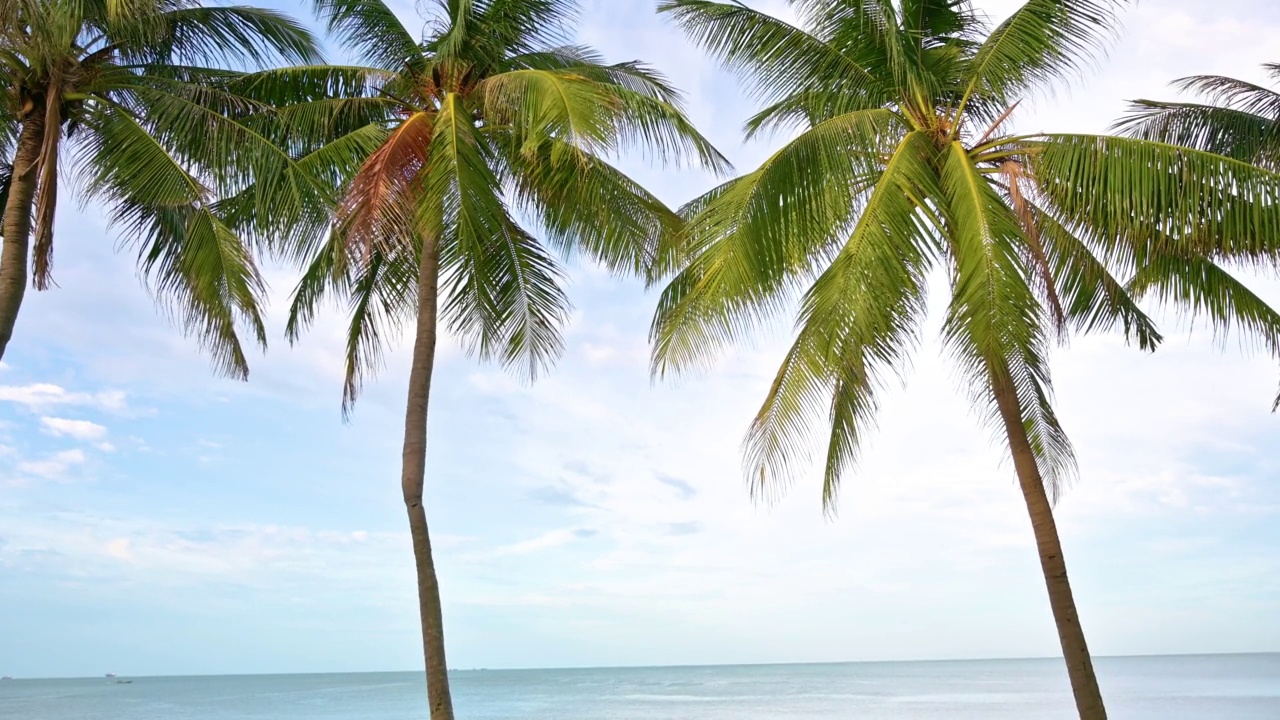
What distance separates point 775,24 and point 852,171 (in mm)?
1731

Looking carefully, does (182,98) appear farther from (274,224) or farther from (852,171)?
(852,171)

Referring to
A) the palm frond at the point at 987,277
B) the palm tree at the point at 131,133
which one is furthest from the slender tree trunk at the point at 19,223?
the palm frond at the point at 987,277

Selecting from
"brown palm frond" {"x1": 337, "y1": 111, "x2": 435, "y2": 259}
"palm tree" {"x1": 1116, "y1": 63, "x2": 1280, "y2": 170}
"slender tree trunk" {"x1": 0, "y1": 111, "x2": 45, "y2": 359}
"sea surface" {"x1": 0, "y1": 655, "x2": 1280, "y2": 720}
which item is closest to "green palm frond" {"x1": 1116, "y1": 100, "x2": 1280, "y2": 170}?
"palm tree" {"x1": 1116, "y1": 63, "x2": 1280, "y2": 170}

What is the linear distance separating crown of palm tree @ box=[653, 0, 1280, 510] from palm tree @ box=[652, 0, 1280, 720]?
0.06 ft

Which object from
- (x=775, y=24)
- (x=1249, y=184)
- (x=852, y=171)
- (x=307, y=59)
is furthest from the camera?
(x=307, y=59)

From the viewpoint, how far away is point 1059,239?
364 inches

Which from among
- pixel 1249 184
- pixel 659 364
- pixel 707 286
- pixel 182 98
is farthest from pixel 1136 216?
pixel 182 98

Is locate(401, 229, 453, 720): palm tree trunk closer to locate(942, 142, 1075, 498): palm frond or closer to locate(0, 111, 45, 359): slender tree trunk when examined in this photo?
locate(0, 111, 45, 359): slender tree trunk

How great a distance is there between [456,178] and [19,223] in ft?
12.4

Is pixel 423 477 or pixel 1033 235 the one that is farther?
pixel 423 477

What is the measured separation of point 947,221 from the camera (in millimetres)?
8609

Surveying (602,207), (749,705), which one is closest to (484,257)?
(602,207)

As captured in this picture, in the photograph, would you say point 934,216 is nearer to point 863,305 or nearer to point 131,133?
point 863,305

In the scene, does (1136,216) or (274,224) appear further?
(274,224)
